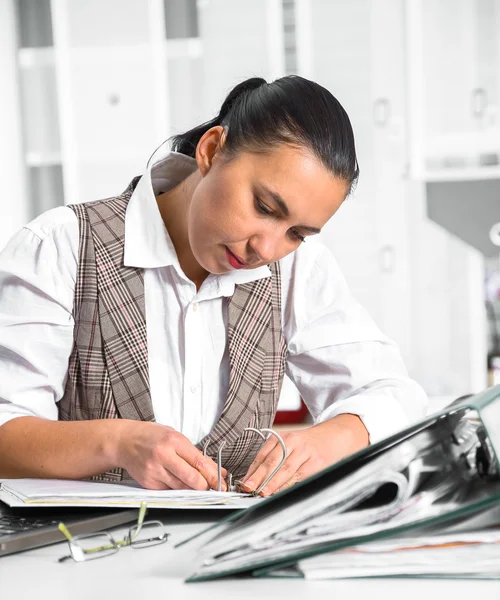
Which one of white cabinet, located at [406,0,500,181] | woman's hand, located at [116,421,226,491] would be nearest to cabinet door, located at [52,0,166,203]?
white cabinet, located at [406,0,500,181]

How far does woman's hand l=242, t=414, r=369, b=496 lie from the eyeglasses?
0.14 m

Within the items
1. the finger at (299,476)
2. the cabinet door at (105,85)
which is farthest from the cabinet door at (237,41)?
the finger at (299,476)

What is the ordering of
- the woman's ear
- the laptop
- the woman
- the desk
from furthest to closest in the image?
1. the woman's ear
2. the woman
3. the laptop
4. the desk

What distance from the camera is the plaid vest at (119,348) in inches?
44.3

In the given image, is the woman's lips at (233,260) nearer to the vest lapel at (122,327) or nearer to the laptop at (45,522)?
the vest lapel at (122,327)

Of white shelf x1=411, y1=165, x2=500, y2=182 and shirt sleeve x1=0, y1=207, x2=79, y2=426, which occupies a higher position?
white shelf x1=411, y1=165, x2=500, y2=182

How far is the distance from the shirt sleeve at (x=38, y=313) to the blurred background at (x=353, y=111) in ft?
5.56

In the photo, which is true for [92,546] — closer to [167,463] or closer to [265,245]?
[167,463]

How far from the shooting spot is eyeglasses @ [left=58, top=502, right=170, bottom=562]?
663 mm

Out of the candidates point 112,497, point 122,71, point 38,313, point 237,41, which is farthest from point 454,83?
point 112,497

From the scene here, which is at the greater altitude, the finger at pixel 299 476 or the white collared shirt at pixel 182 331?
the white collared shirt at pixel 182 331

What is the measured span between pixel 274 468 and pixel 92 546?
9.7 inches

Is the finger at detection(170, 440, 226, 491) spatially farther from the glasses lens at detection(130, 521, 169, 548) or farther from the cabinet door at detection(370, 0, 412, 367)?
the cabinet door at detection(370, 0, 412, 367)

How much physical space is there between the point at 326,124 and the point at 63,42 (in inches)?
77.1
